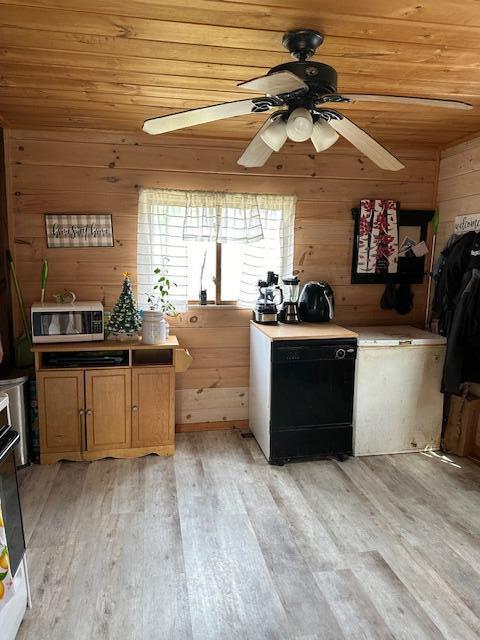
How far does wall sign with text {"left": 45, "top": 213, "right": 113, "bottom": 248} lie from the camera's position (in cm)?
342

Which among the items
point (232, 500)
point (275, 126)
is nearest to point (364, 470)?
point (232, 500)

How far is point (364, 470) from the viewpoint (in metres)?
3.24

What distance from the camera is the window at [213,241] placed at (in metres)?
3.54

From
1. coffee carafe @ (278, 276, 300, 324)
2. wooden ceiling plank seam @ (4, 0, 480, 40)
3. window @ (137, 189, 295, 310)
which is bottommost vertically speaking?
coffee carafe @ (278, 276, 300, 324)

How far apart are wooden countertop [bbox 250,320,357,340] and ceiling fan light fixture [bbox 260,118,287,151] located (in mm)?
1557

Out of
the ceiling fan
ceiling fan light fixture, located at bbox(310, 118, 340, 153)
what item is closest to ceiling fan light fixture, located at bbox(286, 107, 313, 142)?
the ceiling fan

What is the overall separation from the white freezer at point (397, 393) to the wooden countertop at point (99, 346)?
139 cm

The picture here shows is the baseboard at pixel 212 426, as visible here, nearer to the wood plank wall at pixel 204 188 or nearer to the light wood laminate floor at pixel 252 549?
the wood plank wall at pixel 204 188

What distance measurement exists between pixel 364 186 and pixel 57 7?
2.76 meters

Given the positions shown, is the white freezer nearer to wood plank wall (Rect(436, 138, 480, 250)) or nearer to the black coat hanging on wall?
the black coat hanging on wall

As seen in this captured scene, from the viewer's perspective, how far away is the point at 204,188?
3.60 meters

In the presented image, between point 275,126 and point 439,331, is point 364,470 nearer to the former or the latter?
point 439,331

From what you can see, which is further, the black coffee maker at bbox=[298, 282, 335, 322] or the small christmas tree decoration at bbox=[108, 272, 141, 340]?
the black coffee maker at bbox=[298, 282, 335, 322]

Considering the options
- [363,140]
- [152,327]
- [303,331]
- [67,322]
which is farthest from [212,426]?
[363,140]
